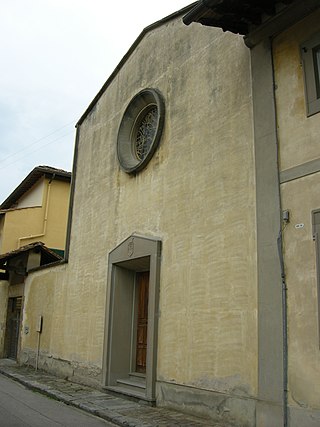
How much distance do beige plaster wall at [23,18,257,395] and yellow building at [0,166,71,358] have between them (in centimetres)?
463

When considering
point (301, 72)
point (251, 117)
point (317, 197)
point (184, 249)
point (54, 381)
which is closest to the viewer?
point (317, 197)

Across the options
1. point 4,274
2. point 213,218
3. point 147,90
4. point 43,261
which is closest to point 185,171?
point 213,218

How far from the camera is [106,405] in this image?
325 inches

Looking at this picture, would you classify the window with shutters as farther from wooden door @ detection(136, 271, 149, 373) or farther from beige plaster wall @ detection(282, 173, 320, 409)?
wooden door @ detection(136, 271, 149, 373)

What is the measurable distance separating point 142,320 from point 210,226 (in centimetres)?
350

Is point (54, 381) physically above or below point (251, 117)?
below

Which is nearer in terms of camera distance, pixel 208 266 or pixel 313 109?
pixel 313 109

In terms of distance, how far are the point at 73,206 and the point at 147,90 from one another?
454 cm

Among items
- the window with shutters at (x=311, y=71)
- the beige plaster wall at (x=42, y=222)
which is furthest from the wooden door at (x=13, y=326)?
the window with shutters at (x=311, y=71)

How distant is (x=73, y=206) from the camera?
1330cm

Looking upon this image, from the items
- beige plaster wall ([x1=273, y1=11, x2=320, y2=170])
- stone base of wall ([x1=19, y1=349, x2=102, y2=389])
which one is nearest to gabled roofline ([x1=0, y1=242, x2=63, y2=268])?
stone base of wall ([x1=19, y1=349, x2=102, y2=389])

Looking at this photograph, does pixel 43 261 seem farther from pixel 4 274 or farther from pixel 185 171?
pixel 185 171

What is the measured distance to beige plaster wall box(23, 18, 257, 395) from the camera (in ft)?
22.6

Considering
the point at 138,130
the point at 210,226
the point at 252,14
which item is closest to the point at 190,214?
the point at 210,226
